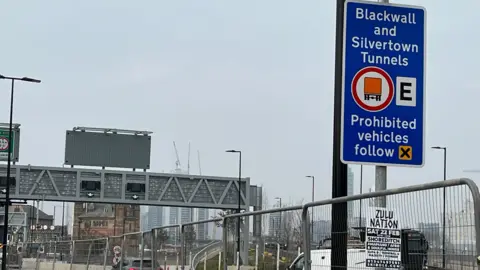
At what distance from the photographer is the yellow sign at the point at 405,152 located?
23.7ft

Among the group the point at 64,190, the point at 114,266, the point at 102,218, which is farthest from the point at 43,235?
the point at 114,266

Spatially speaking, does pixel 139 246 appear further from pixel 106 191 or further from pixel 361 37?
pixel 106 191

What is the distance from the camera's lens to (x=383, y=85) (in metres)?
7.23

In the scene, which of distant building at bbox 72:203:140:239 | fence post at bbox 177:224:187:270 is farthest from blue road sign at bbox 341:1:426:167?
distant building at bbox 72:203:140:239

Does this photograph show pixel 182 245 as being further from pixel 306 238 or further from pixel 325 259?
pixel 325 259

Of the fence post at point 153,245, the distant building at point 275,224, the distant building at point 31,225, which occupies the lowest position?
the distant building at point 31,225

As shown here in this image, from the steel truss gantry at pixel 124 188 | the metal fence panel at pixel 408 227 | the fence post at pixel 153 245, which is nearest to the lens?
the metal fence panel at pixel 408 227

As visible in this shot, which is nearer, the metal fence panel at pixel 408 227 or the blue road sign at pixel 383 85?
the metal fence panel at pixel 408 227

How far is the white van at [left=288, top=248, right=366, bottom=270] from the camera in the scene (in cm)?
624

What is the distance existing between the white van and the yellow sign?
1124 mm

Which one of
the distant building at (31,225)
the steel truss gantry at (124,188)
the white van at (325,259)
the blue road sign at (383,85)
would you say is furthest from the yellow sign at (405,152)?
the steel truss gantry at (124,188)

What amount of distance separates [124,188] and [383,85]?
66555mm

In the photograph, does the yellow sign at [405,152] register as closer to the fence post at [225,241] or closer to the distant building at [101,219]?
the fence post at [225,241]

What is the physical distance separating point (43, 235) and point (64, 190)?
151ft
